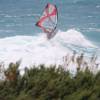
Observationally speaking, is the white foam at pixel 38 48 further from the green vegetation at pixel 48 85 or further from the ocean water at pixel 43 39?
the green vegetation at pixel 48 85

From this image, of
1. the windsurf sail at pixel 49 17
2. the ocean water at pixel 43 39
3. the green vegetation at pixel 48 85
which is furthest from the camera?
the windsurf sail at pixel 49 17

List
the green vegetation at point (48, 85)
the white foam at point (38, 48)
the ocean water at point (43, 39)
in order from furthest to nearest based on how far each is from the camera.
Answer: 1. the ocean water at point (43, 39)
2. the white foam at point (38, 48)
3. the green vegetation at point (48, 85)

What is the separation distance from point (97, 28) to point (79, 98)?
850 inches

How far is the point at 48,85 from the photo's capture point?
7066 millimetres

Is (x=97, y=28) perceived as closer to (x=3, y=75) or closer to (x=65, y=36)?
(x=65, y=36)

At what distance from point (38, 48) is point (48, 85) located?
13.2 m

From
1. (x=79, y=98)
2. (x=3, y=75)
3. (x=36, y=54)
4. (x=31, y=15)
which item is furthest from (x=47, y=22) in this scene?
(x=31, y=15)

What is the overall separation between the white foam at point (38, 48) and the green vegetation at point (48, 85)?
8.33 metres

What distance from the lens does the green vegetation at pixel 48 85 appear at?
6.77 metres

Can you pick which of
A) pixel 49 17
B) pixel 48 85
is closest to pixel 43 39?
pixel 49 17

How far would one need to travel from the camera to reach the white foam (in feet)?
58.9

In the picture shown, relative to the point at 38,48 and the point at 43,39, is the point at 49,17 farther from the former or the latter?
the point at 43,39

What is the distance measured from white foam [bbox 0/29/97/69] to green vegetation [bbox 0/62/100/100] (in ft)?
27.3

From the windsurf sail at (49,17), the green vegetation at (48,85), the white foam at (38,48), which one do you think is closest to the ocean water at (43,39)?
the white foam at (38,48)
